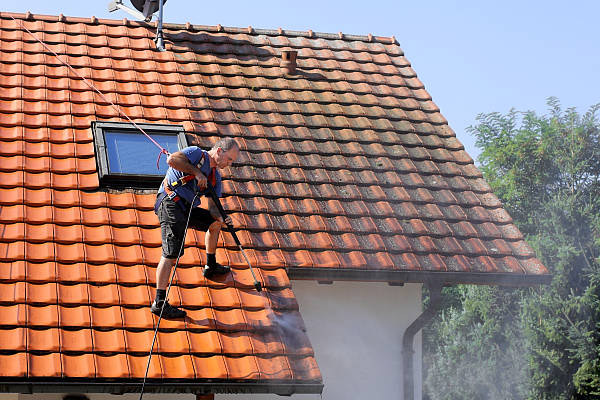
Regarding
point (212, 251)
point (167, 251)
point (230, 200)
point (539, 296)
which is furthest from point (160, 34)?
point (539, 296)

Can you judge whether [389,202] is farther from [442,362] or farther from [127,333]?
[442,362]

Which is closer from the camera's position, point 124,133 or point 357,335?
point 357,335

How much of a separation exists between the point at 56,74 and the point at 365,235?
3.71m

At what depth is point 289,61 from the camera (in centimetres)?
1104

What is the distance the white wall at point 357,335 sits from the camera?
27.8ft

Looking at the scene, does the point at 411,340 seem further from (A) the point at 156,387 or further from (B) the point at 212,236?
(A) the point at 156,387

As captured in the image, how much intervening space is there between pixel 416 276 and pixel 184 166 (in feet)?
7.88

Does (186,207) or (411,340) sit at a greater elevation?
(186,207)

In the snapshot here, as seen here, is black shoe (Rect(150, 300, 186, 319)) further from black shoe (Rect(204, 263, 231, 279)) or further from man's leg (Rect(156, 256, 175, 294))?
black shoe (Rect(204, 263, 231, 279))

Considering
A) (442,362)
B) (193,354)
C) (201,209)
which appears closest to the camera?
(193,354)

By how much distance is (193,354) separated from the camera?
701 centimetres

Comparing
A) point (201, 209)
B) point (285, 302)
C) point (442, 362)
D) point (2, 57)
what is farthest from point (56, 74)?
point (442, 362)

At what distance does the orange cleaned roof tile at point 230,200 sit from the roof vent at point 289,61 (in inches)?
3.3

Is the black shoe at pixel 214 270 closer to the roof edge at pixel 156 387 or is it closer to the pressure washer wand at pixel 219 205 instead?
the pressure washer wand at pixel 219 205
